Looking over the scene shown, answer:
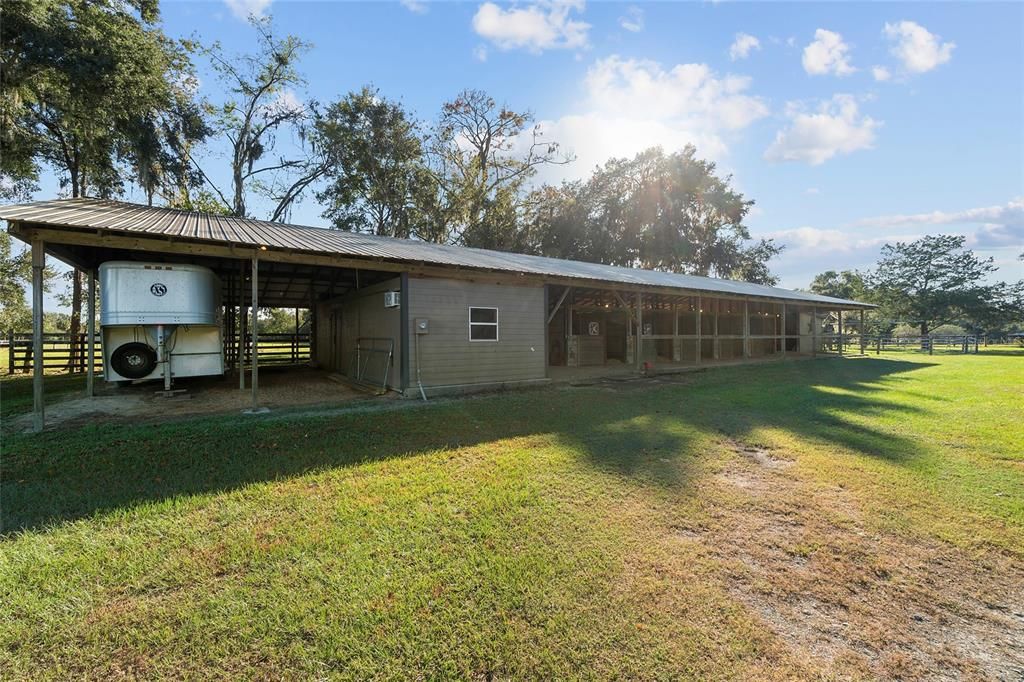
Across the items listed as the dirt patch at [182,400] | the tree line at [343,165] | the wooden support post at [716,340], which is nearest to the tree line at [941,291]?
the tree line at [343,165]

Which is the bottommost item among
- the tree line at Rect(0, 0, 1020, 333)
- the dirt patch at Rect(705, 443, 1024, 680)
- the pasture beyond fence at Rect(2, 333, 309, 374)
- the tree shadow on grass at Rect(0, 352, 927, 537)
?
the dirt patch at Rect(705, 443, 1024, 680)

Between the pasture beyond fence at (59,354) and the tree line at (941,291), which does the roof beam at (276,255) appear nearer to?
the pasture beyond fence at (59,354)

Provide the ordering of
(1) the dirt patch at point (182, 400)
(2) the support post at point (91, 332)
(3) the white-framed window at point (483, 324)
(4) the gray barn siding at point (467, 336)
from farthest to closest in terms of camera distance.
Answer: (3) the white-framed window at point (483, 324), (4) the gray barn siding at point (467, 336), (2) the support post at point (91, 332), (1) the dirt patch at point (182, 400)

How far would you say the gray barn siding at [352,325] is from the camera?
9148 mm

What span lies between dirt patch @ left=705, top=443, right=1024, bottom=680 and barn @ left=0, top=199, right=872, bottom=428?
21.9 ft

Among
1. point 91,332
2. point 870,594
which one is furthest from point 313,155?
point 870,594

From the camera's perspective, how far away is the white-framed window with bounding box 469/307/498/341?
9555 mm

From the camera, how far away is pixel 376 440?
17.7 feet

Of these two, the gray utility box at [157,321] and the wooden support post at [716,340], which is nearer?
the gray utility box at [157,321]

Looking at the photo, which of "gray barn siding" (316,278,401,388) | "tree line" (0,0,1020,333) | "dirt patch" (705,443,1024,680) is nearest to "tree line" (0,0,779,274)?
"tree line" (0,0,1020,333)

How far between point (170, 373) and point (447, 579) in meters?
8.34

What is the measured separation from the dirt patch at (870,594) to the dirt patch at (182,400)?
7.18 meters

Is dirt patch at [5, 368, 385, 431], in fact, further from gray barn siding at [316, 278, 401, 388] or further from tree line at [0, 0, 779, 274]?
tree line at [0, 0, 779, 274]

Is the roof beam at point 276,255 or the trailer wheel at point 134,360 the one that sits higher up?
the roof beam at point 276,255
